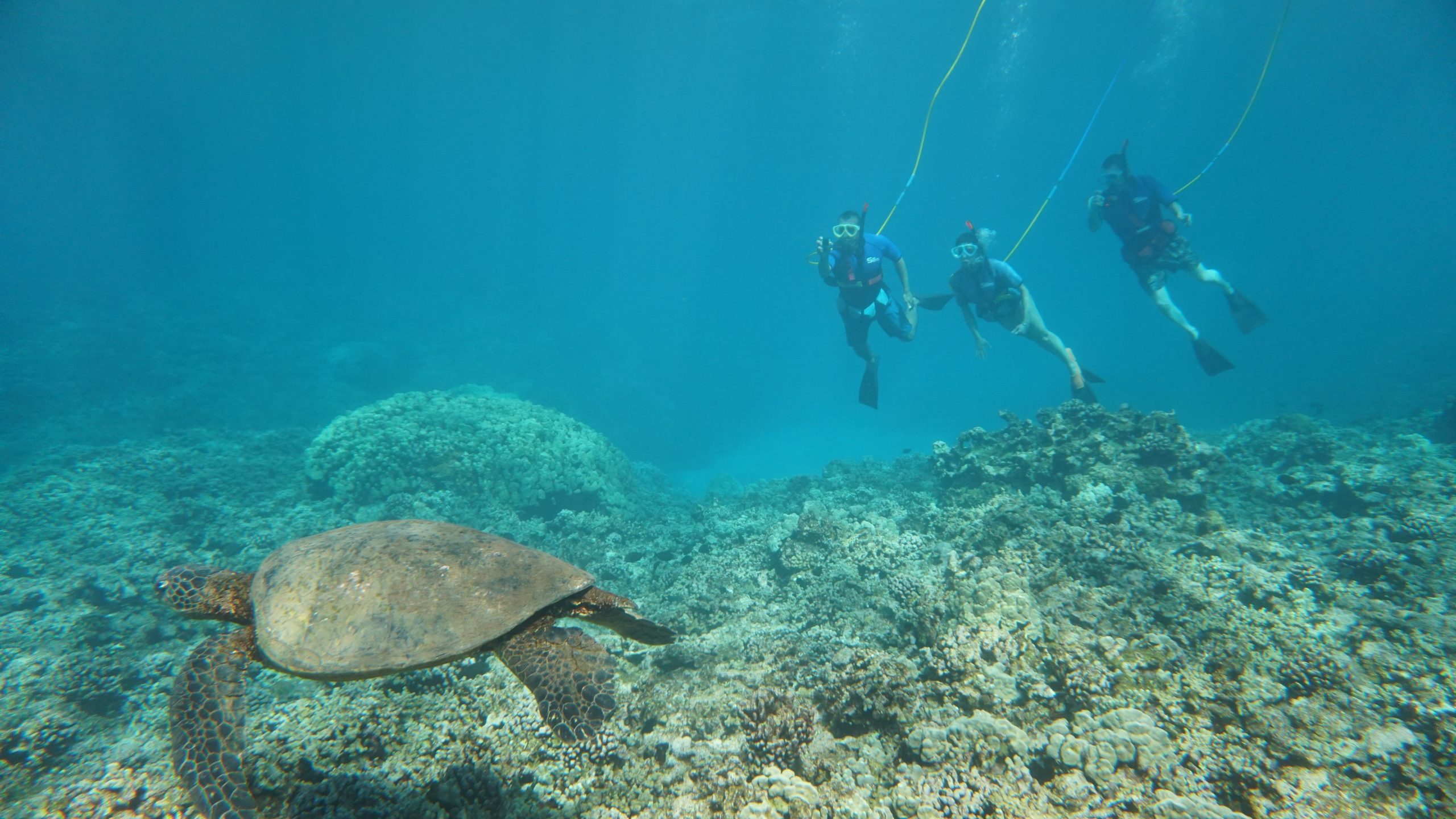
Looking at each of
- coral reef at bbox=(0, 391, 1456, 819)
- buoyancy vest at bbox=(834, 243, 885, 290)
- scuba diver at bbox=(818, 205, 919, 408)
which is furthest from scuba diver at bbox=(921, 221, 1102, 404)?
coral reef at bbox=(0, 391, 1456, 819)

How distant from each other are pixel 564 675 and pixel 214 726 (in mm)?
1845

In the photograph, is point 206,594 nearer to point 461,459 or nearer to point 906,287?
point 461,459

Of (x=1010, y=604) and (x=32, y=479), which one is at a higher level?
(x=32, y=479)

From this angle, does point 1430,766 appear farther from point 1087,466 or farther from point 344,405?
point 344,405

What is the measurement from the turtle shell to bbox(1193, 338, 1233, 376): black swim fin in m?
12.0

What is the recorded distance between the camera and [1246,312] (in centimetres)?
1008

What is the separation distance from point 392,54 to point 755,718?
215ft

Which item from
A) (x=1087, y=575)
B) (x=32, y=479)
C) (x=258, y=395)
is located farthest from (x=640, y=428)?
(x=1087, y=575)

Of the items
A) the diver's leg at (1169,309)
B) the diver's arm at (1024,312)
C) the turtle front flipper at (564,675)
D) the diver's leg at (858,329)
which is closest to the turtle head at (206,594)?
the turtle front flipper at (564,675)

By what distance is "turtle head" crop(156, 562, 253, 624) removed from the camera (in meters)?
3.22

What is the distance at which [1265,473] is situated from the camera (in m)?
7.99

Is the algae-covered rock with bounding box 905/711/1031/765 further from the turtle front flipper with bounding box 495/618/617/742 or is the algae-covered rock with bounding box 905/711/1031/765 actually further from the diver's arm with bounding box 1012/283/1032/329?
the diver's arm with bounding box 1012/283/1032/329

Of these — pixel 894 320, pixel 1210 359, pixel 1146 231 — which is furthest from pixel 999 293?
pixel 1210 359

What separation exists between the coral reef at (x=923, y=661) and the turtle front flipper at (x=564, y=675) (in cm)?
34
